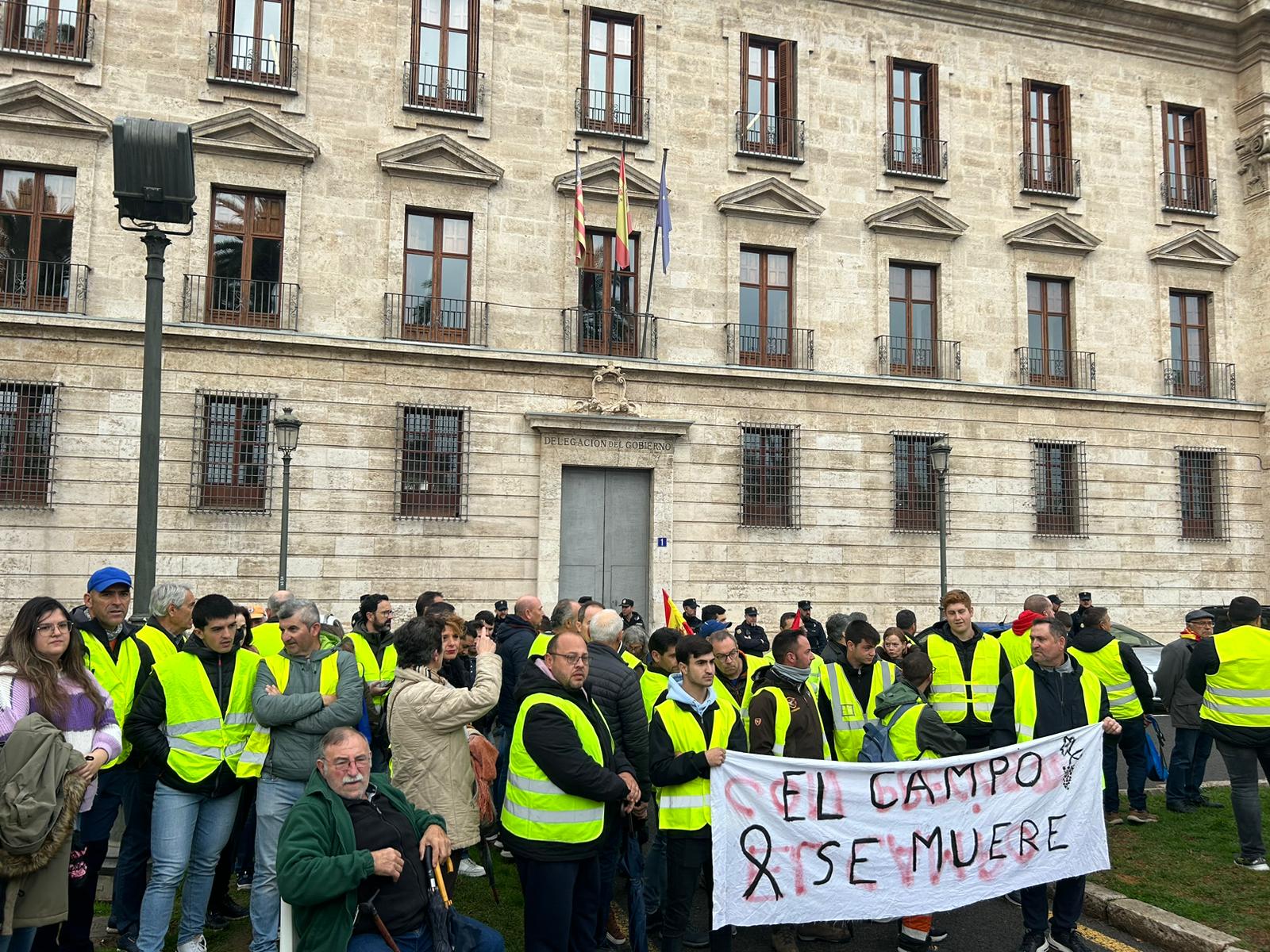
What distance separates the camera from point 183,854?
580 centimetres

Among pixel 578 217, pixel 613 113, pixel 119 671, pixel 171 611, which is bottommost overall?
pixel 119 671

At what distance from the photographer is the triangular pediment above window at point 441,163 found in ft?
62.8

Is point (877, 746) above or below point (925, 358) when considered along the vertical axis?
below

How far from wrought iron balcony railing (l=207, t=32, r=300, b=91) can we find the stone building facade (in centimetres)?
7

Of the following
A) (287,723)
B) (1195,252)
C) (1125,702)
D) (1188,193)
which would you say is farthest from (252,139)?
(1188,193)

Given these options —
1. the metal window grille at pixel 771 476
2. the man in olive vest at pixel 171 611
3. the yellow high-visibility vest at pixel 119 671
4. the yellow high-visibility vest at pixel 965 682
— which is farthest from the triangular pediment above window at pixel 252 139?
the yellow high-visibility vest at pixel 965 682

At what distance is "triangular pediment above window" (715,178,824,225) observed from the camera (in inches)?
826

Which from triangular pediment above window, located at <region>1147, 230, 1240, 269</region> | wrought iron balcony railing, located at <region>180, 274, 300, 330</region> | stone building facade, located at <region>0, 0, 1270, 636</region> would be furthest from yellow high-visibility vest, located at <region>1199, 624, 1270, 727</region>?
triangular pediment above window, located at <region>1147, 230, 1240, 269</region>

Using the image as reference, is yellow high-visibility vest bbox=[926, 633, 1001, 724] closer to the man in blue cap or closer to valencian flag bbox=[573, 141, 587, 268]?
the man in blue cap

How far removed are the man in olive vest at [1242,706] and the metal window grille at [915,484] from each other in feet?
44.0

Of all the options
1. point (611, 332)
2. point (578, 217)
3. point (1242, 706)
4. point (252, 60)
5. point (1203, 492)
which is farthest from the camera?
point (1203, 492)

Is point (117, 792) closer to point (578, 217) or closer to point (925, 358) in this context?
point (578, 217)

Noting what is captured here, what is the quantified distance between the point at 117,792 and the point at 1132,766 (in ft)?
28.7

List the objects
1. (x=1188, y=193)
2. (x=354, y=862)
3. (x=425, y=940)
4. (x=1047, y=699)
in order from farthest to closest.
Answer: (x=1188, y=193) → (x=1047, y=699) → (x=425, y=940) → (x=354, y=862)
